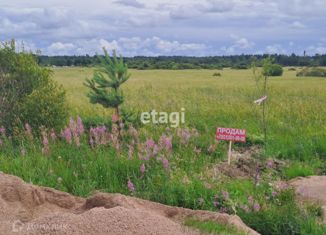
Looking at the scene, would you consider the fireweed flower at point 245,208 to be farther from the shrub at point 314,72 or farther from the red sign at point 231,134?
the shrub at point 314,72

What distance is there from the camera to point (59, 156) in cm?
850

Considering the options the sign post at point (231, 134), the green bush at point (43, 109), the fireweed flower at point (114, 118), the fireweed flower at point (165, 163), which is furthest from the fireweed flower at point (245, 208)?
the green bush at point (43, 109)

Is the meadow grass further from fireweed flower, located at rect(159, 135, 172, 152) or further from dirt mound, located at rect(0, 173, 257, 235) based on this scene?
dirt mound, located at rect(0, 173, 257, 235)

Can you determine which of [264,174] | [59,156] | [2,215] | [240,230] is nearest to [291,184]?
[264,174]

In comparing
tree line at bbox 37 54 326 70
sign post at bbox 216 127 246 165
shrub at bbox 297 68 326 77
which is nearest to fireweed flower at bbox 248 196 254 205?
sign post at bbox 216 127 246 165

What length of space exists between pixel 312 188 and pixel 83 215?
374 centimetres

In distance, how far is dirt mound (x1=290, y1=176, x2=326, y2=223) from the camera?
6.92 metres

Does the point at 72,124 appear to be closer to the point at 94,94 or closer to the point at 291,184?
the point at 94,94

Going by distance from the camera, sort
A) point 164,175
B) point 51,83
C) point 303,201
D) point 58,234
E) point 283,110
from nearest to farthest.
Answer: point 58,234, point 303,201, point 164,175, point 51,83, point 283,110

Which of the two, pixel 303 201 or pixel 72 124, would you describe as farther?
pixel 72 124

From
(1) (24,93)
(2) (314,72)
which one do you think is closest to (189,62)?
(2) (314,72)

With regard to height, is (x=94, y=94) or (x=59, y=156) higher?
(x=94, y=94)

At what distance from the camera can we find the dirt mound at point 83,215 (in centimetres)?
471

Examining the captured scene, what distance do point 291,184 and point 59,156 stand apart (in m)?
3.38
